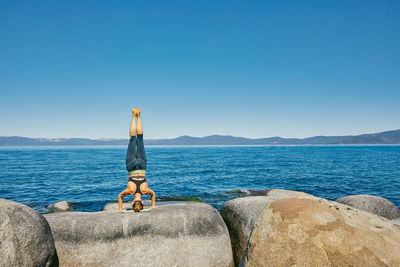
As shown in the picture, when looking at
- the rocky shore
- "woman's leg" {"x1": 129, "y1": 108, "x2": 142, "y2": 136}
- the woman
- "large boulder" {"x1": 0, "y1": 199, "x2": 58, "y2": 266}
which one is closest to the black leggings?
the woman

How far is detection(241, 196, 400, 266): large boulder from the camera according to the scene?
4027 millimetres

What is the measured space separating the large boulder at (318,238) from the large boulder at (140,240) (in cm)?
328

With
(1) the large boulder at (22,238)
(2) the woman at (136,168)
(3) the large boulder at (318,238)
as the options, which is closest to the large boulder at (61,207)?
(2) the woman at (136,168)

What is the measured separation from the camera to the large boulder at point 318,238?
403 centimetres

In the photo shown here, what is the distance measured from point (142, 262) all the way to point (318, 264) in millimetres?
5122

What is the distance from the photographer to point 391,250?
4.07m

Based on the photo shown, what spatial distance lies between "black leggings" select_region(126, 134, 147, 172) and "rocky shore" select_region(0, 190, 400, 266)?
2065mm

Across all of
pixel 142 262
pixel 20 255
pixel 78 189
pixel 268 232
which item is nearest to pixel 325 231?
pixel 268 232

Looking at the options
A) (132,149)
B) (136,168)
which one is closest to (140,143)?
(132,149)

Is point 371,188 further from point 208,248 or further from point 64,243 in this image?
point 64,243

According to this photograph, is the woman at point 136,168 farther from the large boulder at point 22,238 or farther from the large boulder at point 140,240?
the large boulder at point 22,238

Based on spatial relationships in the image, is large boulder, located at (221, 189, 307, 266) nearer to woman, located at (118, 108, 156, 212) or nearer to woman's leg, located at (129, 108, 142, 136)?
woman, located at (118, 108, 156, 212)

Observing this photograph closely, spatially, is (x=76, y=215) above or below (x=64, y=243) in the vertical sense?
above

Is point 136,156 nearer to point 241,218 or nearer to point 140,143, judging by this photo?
point 140,143
